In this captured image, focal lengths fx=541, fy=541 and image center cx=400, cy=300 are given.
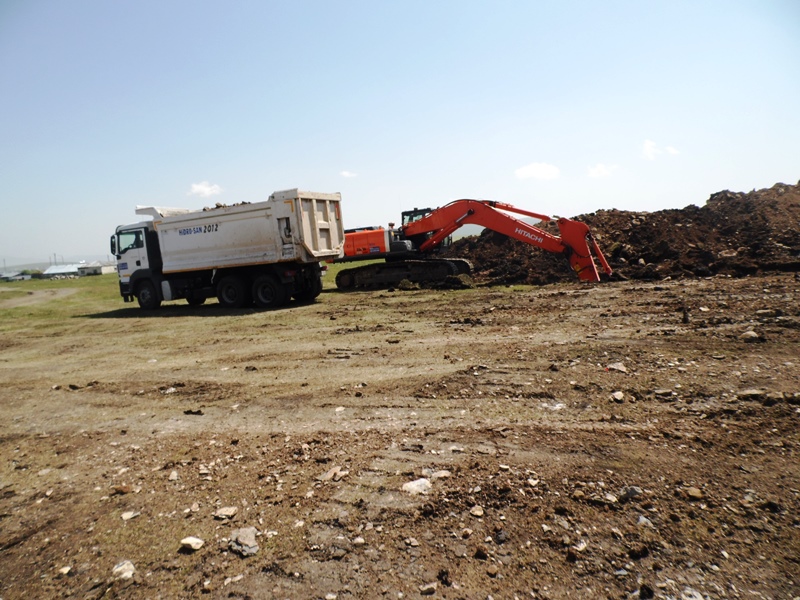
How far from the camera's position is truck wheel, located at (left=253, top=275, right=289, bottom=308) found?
14781 millimetres

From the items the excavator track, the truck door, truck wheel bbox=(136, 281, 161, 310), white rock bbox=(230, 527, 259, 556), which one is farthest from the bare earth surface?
the truck door

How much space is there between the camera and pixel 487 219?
1653cm

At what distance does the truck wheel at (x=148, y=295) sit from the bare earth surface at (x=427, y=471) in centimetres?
874

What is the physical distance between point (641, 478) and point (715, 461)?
0.62 metres

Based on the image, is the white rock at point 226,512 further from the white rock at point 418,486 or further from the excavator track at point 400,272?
the excavator track at point 400,272

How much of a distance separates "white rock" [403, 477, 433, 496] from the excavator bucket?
12120 mm

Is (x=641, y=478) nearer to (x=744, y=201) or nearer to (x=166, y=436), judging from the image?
(x=166, y=436)

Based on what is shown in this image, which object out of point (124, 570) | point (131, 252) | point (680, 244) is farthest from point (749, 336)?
point (131, 252)

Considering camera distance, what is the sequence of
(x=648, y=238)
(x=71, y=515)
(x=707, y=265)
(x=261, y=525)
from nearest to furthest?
(x=261, y=525) → (x=71, y=515) → (x=707, y=265) → (x=648, y=238)

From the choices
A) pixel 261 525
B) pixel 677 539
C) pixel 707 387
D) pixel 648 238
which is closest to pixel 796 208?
pixel 648 238

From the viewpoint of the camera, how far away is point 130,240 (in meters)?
16.8

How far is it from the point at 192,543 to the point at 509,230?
554 inches

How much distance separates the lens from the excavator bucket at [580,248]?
14.6m

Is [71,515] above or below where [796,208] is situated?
below
